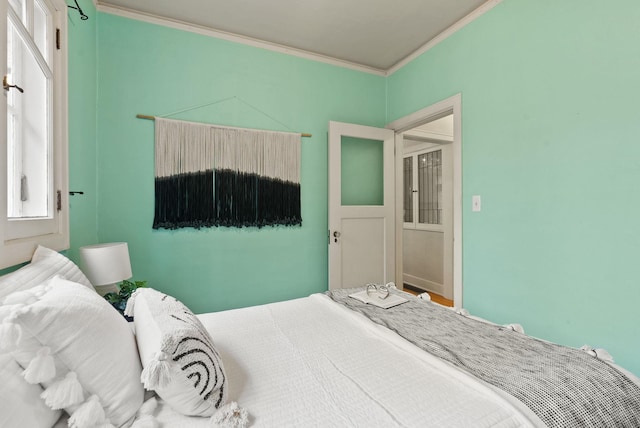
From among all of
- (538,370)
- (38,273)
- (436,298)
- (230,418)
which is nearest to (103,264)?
(38,273)

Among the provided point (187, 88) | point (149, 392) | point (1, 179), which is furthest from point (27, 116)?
point (187, 88)

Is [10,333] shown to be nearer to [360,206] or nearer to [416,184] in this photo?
[360,206]

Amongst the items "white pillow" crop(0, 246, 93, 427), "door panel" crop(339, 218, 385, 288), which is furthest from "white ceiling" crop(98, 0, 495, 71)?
"white pillow" crop(0, 246, 93, 427)

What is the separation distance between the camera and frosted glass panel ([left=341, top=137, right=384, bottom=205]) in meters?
3.18

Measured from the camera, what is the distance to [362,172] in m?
3.27

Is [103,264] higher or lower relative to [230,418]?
higher

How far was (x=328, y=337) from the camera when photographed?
139 centimetres

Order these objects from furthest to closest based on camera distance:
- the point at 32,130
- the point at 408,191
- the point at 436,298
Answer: the point at 408,191 < the point at 436,298 < the point at 32,130

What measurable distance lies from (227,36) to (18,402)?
9.39 ft

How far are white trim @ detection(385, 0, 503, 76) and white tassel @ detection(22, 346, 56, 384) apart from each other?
3.09 meters

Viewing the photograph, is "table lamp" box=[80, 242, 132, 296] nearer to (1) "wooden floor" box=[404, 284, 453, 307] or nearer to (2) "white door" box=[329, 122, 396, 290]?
(2) "white door" box=[329, 122, 396, 290]

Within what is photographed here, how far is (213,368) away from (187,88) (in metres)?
2.40

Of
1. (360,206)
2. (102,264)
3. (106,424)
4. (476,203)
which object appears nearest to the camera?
(106,424)

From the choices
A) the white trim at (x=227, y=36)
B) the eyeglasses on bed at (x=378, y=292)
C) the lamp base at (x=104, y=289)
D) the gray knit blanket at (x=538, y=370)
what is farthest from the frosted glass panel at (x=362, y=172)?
the lamp base at (x=104, y=289)
